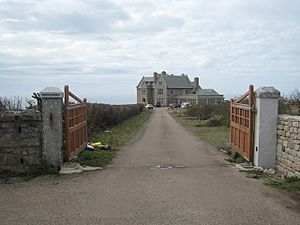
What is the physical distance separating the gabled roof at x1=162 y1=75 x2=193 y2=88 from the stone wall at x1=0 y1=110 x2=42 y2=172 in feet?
331

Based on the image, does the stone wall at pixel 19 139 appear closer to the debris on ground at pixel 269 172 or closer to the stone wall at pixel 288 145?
the debris on ground at pixel 269 172

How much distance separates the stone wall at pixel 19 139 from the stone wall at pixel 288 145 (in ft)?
20.9

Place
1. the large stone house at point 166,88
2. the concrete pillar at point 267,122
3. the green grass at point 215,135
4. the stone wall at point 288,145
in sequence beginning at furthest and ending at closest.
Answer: the large stone house at point 166,88
the green grass at point 215,135
the concrete pillar at point 267,122
the stone wall at point 288,145

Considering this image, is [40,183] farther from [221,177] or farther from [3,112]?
[221,177]

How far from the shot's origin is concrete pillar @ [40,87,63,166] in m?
9.55

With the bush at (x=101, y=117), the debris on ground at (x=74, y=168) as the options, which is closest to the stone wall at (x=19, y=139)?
the debris on ground at (x=74, y=168)

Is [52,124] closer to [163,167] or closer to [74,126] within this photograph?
[74,126]

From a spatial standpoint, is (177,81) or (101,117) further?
(177,81)

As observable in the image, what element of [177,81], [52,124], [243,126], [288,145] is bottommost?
[288,145]

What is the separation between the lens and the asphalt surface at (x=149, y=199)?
5.97 metres

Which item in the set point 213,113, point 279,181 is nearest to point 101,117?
point 213,113

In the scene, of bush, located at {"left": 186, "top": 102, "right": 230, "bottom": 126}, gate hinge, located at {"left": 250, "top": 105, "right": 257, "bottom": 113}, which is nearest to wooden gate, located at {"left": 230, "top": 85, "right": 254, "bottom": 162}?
gate hinge, located at {"left": 250, "top": 105, "right": 257, "bottom": 113}

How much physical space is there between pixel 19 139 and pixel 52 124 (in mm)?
904

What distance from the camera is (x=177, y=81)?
11406 cm
